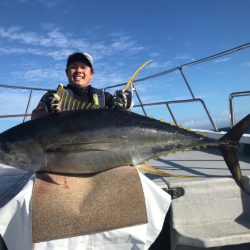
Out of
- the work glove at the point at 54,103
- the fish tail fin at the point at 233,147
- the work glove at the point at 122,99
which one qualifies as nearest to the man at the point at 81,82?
the work glove at the point at 122,99

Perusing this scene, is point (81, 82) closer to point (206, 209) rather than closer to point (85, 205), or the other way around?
point (85, 205)

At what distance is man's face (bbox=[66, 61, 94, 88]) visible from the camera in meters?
3.76

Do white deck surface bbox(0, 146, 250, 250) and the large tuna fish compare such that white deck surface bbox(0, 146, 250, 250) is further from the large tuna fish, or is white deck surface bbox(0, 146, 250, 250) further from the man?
the man

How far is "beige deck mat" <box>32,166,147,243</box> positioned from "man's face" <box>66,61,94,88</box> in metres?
1.31

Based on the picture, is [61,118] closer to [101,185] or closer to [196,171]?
[101,185]

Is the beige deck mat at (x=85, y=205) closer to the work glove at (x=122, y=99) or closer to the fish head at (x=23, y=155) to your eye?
the fish head at (x=23, y=155)

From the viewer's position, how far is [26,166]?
2.90 m

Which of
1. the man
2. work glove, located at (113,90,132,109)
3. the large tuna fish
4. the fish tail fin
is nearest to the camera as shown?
the large tuna fish

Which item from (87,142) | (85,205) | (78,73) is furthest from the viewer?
(78,73)

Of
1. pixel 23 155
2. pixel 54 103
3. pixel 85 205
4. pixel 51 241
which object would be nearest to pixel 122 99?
pixel 54 103

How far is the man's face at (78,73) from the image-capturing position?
3.76m

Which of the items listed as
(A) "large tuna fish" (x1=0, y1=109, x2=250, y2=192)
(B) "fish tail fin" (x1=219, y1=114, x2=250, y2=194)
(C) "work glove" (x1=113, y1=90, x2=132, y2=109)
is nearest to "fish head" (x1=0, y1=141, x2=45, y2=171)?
(A) "large tuna fish" (x1=0, y1=109, x2=250, y2=192)

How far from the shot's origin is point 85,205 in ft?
8.41

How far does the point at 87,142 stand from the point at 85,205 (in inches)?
21.1
